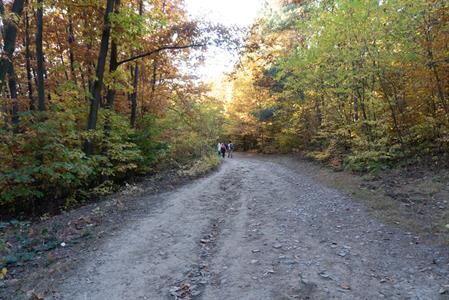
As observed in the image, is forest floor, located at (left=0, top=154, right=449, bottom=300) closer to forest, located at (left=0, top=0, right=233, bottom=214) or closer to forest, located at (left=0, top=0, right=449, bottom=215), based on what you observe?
forest, located at (left=0, top=0, right=233, bottom=214)

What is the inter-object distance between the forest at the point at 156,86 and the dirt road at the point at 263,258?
151 inches

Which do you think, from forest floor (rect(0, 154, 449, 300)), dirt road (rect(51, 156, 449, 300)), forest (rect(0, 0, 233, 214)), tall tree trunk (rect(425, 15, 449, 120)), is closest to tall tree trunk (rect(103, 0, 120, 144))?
forest (rect(0, 0, 233, 214))

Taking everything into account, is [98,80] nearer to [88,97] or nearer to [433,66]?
[88,97]

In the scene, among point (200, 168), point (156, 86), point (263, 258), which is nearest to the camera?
point (263, 258)

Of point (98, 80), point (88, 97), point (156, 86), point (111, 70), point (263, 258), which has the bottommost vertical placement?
point (263, 258)

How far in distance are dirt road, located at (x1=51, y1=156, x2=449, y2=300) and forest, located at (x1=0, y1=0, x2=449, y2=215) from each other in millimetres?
3839

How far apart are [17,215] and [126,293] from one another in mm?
7126

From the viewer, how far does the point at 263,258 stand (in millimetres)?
5078

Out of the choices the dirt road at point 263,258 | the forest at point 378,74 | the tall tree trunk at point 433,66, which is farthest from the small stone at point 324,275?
the tall tree trunk at point 433,66

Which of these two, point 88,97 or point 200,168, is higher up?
point 88,97

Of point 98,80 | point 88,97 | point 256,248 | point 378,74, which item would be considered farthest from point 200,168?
point 256,248

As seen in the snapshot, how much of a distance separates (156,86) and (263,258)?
1306 centimetres

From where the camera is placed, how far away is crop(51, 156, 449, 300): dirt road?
13.6ft

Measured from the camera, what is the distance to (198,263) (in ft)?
16.8
